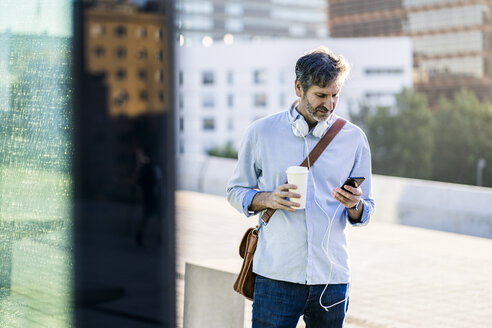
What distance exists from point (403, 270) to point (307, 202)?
6.35 meters

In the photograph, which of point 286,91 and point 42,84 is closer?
point 42,84

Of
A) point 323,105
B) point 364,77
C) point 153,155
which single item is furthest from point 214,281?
point 364,77

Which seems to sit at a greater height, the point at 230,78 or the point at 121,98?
the point at 230,78

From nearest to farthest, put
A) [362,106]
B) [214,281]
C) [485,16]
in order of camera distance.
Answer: [214,281], [362,106], [485,16]

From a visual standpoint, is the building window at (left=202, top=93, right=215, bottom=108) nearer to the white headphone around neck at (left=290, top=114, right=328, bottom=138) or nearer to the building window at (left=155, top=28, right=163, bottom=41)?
the white headphone around neck at (left=290, top=114, right=328, bottom=138)

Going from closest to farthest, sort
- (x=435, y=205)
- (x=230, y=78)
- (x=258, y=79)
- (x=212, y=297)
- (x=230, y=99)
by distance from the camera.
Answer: (x=212, y=297) → (x=435, y=205) → (x=258, y=79) → (x=230, y=99) → (x=230, y=78)

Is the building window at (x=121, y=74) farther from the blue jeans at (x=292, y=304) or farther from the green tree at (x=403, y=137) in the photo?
the green tree at (x=403, y=137)

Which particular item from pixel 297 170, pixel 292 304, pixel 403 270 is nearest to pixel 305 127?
pixel 297 170

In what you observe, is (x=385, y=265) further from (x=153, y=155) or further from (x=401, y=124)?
(x=401, y=124)

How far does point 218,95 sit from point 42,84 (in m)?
119

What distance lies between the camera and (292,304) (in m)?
2.64

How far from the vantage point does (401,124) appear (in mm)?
93062

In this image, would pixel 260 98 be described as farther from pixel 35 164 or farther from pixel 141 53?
pixel 141 53

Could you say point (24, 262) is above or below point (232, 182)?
below
